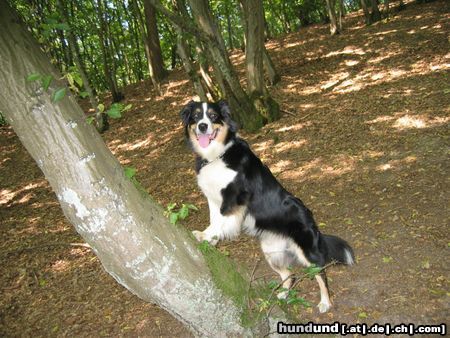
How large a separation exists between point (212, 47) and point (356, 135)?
3.93 meters

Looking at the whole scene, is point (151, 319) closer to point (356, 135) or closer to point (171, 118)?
point (356, 135)

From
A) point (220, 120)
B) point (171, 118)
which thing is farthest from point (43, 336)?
point (171, 118)

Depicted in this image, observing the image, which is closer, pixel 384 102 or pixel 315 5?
pixel 384 102

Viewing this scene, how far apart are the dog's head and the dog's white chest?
6.2 inches

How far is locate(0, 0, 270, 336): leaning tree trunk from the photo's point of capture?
1768 mm

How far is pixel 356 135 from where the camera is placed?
7.61m

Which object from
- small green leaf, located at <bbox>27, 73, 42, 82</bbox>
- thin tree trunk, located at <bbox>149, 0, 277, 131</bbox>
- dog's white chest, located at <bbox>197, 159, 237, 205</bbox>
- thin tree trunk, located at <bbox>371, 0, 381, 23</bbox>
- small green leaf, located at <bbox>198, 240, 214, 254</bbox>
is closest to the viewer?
small green leaf, located at <bbox>27, 73, 42, 82</bbox>

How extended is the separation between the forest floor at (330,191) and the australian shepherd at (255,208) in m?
0.57

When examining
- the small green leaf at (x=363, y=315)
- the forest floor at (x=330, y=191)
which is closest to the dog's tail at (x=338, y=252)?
the forest floor at (x=330, y=191)

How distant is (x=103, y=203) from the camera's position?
2043 mm

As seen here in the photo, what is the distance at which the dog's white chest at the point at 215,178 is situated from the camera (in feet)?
13.1

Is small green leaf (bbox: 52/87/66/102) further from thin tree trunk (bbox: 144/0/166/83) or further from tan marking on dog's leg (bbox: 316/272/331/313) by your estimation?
thin tree trunk (bbox: 144/0/166/83)

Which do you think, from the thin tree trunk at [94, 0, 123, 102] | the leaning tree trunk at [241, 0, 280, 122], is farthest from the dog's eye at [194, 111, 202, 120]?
the thin tree trunk at [94, 0, 123, 102]

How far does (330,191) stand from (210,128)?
2923 mm
